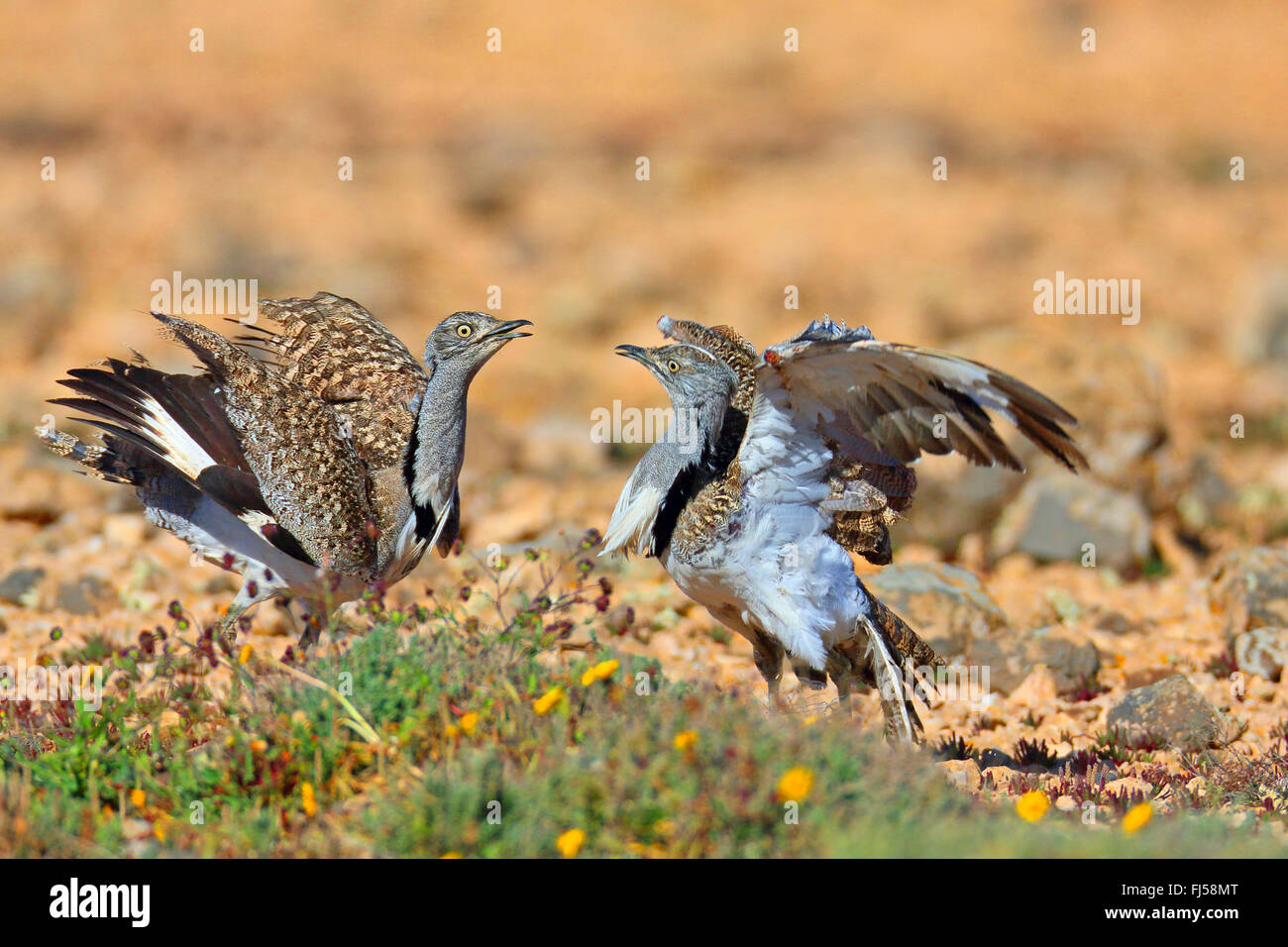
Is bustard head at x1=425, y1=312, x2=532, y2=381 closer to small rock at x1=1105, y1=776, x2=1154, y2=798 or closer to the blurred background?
the blurred background

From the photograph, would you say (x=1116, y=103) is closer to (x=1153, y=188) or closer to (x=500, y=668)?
(x=1153, y=188)

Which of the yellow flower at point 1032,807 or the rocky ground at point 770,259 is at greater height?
the rocky ground at point 770,259

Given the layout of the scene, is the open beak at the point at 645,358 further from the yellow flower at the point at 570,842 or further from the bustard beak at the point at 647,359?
the yellow flower at the point at 570,842

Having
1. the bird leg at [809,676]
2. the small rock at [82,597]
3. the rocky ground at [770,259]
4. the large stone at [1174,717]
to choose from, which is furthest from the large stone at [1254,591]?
the small rock at [82,597]

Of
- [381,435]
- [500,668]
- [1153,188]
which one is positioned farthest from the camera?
[1153,188]

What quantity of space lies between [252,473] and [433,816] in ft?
8.30

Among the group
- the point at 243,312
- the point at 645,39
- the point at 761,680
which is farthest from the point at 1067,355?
the point at 645,39

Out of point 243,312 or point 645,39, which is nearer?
point 243,312

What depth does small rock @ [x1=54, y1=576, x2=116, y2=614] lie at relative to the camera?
7668 millimetres

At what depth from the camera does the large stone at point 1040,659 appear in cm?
701

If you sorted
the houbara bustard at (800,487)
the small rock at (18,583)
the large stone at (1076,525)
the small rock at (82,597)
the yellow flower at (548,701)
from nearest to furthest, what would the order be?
1. the yellow flower at (548,701)
2. the houbara bustard at (800,487)
3. the small rock at (82,597)
4. the small rock at (18,583)
5. the large stone at (1076,525)

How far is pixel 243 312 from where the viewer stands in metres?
14.4

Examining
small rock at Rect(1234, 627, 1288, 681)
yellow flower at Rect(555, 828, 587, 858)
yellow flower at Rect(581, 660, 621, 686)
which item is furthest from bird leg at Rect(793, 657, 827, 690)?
small rock at Rect(1234, 627, 1288, 681)

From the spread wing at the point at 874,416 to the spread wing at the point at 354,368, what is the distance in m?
1.93
